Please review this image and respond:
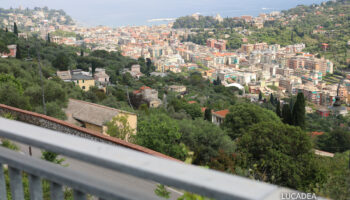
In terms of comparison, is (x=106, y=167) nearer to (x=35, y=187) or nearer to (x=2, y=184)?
(x=35, y=187)

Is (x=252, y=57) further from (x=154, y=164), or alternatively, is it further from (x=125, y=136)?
(x=154, y=164)

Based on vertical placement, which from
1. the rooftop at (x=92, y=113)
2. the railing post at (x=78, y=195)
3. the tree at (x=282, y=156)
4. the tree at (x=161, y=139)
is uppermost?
the railing post at (x=78, y=195)

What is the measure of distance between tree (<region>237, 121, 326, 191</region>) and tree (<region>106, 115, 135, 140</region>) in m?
2.07

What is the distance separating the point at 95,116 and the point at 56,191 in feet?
20.8

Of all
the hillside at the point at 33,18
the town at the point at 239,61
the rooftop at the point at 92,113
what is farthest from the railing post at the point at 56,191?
the hillside at the point at 33,18

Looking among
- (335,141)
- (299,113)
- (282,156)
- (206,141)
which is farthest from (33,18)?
(282,156)

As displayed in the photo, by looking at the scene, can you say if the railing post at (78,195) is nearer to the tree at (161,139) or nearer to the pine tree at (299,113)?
the tree at (161,139)

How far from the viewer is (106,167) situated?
51 centimetres

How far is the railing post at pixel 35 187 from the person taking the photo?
63cm

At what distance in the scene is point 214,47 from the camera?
5941 cm

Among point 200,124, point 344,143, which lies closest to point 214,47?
point 344,143

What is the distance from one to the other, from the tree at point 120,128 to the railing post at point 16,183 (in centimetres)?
541

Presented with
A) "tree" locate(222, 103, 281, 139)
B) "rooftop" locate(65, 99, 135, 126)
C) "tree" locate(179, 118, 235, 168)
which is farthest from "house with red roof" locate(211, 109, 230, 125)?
"rooftop" locate(65, 99, 135, 126)

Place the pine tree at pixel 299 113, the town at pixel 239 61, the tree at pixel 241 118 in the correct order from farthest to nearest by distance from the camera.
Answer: the town at pixel 239 61
the pine tree at pixel 299 113
the tree at pixel 241 118
